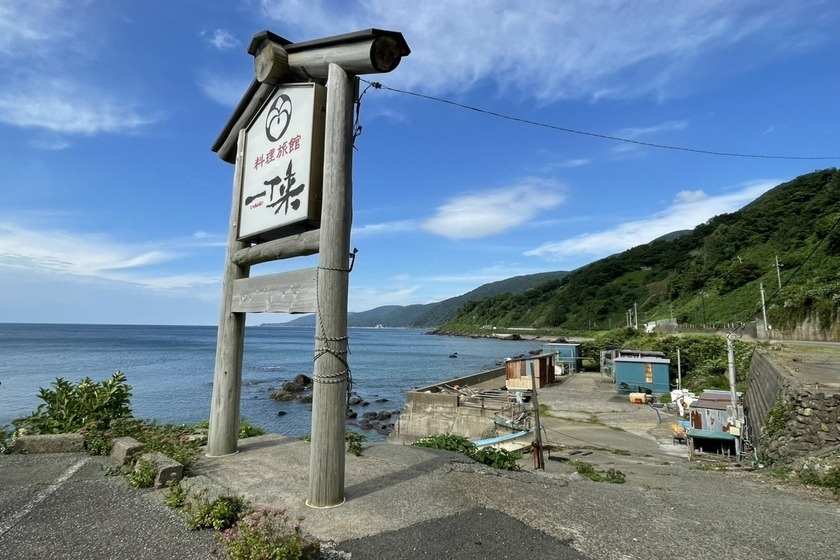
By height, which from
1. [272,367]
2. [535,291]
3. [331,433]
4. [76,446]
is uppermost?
[535,291]

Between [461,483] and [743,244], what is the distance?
315 feet

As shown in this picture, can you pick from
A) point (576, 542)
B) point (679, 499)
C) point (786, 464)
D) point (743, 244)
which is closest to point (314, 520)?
point (576, 542)

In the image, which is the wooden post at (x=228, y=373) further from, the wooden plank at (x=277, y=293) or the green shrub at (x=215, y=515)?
the green shrub at (x=215, y=515)

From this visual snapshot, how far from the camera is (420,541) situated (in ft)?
10.7

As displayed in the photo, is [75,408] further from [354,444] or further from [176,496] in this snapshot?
[354,444]

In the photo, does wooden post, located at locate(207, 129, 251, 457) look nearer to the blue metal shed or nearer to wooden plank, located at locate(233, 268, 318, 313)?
wooden plank, located at locate(233, 268, 318, 313)

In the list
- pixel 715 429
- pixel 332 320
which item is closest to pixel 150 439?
pixel 332 320

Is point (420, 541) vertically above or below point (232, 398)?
below

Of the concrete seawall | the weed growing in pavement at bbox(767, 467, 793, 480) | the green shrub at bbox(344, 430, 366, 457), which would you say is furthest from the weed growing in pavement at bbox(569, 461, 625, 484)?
the concrete seawall

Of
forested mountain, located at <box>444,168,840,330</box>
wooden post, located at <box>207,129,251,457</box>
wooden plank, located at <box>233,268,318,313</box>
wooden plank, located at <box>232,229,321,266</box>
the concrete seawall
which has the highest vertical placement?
forested mountain, located at <box>444,168,840,330</box>

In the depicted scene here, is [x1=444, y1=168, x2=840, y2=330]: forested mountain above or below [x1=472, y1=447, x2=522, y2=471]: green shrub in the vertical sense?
above

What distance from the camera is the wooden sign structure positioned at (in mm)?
4113

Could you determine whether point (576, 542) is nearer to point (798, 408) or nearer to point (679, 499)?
point (679, 499)

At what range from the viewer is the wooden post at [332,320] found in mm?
3994
